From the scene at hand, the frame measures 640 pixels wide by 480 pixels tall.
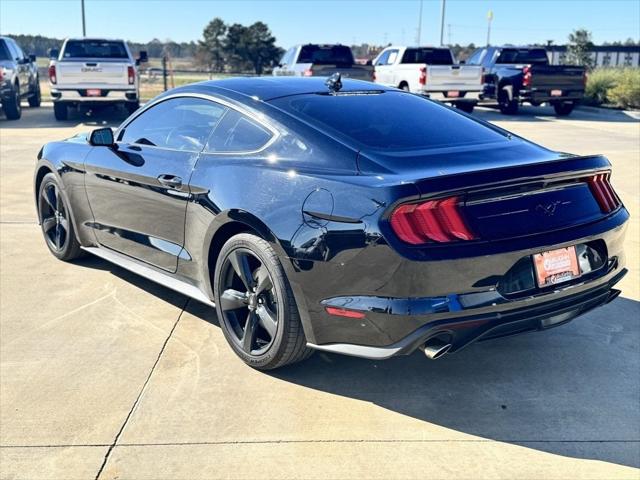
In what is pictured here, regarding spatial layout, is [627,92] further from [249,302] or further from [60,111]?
[249,302]

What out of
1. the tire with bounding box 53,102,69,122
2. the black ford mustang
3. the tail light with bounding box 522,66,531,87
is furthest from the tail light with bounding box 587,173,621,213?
the tail light with bounding box 522,66,531,87

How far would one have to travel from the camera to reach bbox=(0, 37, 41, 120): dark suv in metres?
16.6

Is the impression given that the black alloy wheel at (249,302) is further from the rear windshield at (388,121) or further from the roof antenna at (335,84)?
the roof antenna at (335,84)

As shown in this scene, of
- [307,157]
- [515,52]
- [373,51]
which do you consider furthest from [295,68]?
[373,51]

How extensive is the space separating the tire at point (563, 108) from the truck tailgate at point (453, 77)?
3.00 metres

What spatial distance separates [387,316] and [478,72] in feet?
56.0

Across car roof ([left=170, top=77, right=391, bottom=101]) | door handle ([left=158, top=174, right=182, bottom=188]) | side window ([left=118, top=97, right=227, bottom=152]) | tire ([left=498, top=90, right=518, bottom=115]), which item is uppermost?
car roof ([left=170, top=77, right=391, bottom=101])

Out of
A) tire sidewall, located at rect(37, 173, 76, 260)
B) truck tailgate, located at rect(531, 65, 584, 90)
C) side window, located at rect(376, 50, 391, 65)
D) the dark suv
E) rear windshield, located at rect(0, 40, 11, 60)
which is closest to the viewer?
tire sidewall, located at rect(37, 173, 76, 260)

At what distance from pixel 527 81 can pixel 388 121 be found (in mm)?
16505

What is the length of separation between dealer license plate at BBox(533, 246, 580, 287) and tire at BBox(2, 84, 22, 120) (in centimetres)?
1627

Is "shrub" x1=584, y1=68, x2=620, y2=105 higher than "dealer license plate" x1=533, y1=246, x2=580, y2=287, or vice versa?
"shrub" x1=584, y1=68, x2=620, y2=105

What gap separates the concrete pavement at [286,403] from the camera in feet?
10.0

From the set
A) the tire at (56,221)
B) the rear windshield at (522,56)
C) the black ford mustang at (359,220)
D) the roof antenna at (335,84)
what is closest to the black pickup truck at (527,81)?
the rear windshield at (522,56)

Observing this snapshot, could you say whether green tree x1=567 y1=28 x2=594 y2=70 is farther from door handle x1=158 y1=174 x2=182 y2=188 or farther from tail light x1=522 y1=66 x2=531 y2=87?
door handle x1=158 y1=174 x2=182 y2=188
